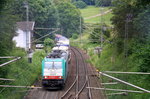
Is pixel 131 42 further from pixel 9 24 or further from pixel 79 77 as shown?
pixel 9 24

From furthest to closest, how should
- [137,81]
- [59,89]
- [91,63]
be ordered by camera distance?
[91,63], [59,89], [137,81]

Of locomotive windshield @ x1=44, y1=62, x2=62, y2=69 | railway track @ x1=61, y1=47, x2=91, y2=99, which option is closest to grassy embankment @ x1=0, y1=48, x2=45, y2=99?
locomotive windshield @ x1=44, y1=62, x2=62, y2=69

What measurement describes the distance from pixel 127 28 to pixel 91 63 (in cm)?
940

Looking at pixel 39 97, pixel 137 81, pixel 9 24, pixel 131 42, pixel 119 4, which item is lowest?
pixel 39 97

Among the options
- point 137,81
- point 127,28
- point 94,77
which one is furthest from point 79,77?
point 137,81

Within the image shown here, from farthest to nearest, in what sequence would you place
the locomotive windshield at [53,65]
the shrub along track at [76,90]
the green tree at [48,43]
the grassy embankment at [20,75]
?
1. the green tree at [48,43]
2. the locomotive windshield at [53,65]
3. the shrub along track at [76,90]
4. the grassy embankment at [20,75]

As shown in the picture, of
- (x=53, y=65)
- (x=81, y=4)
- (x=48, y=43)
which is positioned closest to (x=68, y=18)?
(x=81, y=4)

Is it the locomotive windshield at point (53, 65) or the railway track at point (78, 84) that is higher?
the locomotive windshield at point (53, 65)

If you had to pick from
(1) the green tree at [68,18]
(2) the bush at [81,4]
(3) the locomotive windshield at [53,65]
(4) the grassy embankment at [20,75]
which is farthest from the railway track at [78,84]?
(2) the bush at [81,4]

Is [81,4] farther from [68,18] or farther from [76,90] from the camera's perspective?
[76,90]

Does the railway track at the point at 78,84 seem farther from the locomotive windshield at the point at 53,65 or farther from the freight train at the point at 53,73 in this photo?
the locomotive windshield at the point at 53,65

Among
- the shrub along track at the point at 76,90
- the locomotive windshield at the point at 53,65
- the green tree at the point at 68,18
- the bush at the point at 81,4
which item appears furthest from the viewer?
the bush at the point at 81,4

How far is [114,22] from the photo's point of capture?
18.7m

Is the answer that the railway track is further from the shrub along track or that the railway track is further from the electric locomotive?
the electric locomotive
